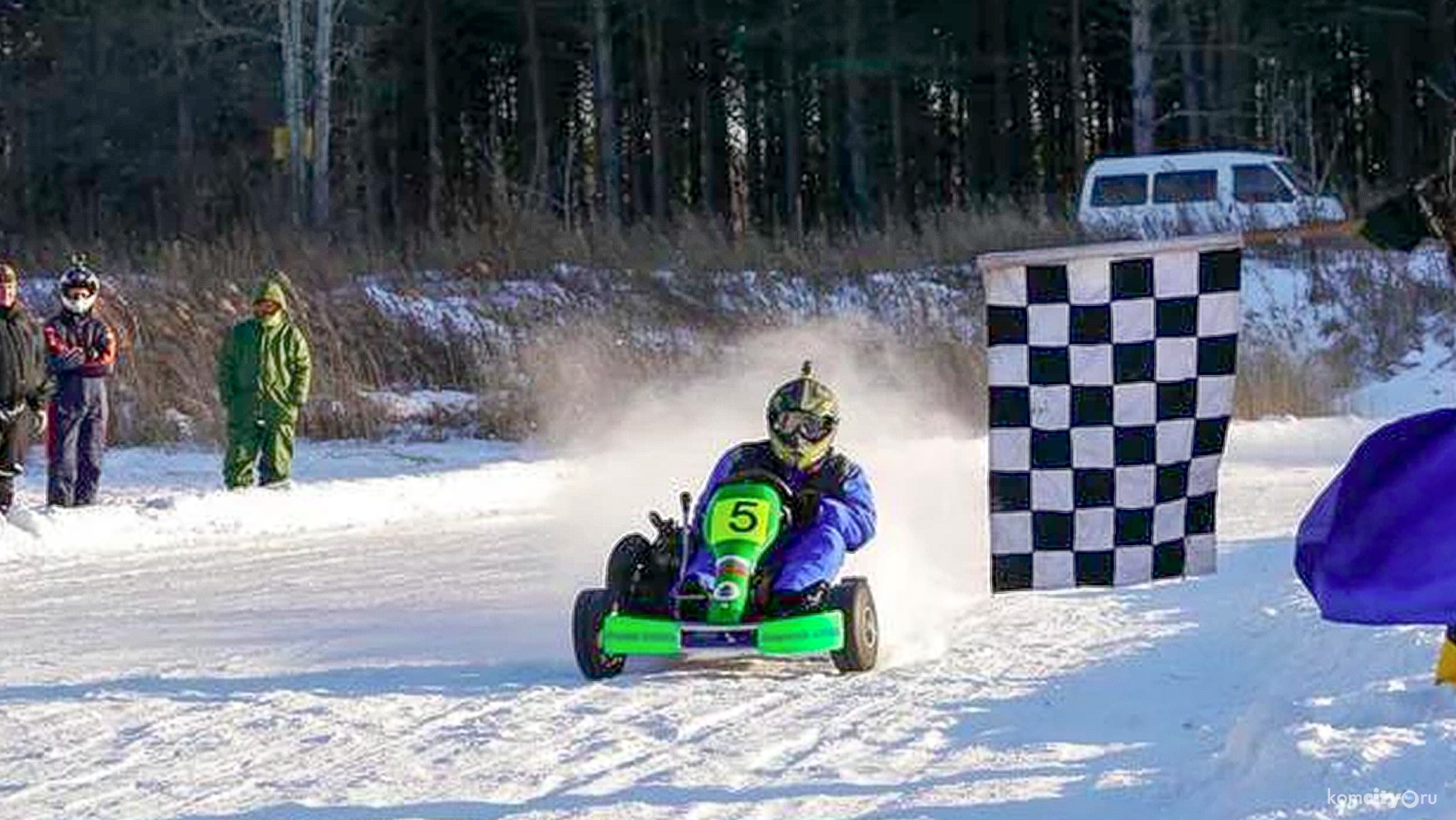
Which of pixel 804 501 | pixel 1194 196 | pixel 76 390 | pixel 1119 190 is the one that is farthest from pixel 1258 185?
pixel 804 501

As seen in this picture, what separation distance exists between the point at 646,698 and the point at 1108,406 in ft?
7.47

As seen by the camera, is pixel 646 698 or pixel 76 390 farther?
pixel 76 390

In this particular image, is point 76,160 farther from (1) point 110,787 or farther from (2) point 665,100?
(1) point 110,787

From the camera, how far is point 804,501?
11.2 metres

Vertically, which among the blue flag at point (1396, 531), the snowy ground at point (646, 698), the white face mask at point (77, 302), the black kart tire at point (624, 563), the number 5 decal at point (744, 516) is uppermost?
the white face mask at point (77, 302)

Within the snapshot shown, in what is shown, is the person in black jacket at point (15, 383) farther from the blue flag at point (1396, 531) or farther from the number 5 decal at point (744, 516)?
the blue flag at point (1396, 531)

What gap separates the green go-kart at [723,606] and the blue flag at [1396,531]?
4.07m

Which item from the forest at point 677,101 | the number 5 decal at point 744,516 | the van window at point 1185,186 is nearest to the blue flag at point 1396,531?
the number 5 decal at point 744,516

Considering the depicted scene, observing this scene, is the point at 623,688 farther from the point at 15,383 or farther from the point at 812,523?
Result: the point at 15,383

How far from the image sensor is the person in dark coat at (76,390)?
18172 millimetres

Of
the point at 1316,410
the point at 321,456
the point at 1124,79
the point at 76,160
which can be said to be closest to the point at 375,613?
the point at 321,456

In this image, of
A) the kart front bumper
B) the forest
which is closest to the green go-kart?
the kart front bumper

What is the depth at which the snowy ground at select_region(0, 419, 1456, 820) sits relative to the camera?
7648 millimetres

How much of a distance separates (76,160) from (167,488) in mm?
36007
